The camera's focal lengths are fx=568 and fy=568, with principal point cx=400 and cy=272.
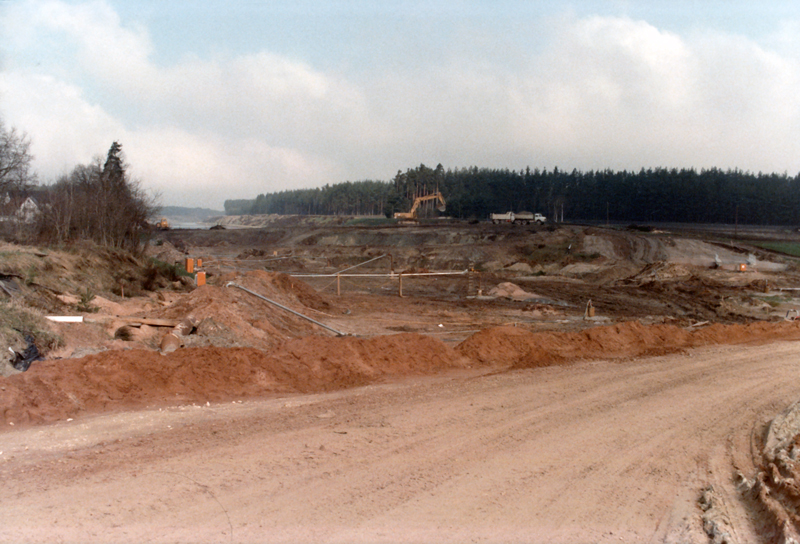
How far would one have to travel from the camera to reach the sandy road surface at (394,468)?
5.24 meters

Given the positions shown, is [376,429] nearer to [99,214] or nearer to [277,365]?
[277,365]

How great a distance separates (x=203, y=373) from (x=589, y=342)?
394 inches

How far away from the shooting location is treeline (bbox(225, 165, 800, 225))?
9300cm

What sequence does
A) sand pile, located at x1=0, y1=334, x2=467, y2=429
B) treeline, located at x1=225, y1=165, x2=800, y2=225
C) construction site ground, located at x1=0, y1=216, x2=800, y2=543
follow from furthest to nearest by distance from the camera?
1. treeline, located at x1=225, y1=165, x2=800, y2=225
2. sand pile, located at x1=0, y1=334, x2=467, y2=429
3. construction site ground, located at x1=0, y1=216, x2=800, y2=543

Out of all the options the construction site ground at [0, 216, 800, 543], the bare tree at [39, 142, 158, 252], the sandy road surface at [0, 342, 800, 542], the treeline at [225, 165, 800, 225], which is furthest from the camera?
the treeline at [225, 165, 800, 225]

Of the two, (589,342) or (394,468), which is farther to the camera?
(589,342)

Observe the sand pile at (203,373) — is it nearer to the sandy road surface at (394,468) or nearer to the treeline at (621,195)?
the sandy road surface at (394,468)

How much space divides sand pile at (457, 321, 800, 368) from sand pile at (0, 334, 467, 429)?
3.42 ft

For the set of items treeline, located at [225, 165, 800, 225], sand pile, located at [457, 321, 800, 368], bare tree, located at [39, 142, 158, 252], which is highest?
treeline, located at [225, 165, 800, 225]

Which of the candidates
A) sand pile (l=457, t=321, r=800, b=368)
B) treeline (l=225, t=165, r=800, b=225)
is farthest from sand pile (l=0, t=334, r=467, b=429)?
treeline (l=225, t=165, r=800, b=225)

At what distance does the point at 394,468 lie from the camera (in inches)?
260

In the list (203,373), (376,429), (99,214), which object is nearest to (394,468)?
(376,429)

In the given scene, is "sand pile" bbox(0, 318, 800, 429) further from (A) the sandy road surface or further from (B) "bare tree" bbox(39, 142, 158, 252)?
(B) "bare tree" bbox(39, 142, 158, 252)

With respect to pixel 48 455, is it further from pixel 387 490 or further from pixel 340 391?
pixel 340 391
